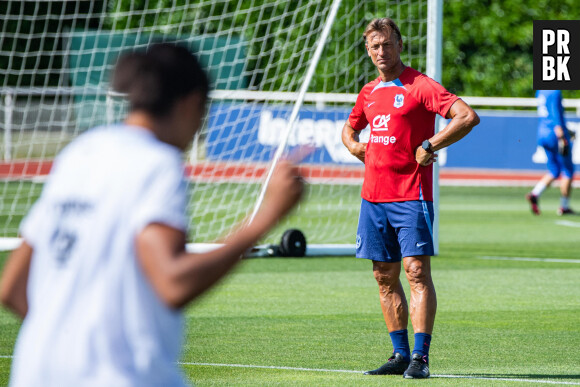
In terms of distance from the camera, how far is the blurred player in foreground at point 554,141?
18578mm

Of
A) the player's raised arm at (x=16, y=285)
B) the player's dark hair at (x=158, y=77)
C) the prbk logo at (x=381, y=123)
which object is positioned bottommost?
the player's raised arm at (x=16, y=285)

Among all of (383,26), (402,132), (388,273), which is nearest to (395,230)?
(388,273)

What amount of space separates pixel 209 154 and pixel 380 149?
1566cm

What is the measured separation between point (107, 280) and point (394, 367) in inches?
168

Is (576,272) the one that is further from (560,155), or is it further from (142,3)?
(142,3)

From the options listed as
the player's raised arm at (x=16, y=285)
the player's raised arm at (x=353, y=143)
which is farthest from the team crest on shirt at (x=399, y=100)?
the player's raised arm at (x=16, y=285)

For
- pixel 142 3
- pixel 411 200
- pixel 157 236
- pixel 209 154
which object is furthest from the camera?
pixel 142 3

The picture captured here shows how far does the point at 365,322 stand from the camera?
881 centimetres

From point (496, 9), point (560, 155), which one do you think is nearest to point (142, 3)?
point (496, 9)

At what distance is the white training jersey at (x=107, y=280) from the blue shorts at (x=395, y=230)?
4094 millimetres

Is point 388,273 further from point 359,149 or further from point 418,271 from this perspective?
point 359,149

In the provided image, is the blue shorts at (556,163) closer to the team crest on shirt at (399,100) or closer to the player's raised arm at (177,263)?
the team crest on shirt at (399,100)

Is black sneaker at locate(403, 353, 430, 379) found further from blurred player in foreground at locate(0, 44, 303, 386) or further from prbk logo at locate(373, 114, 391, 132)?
blurred player in foreground at locate(0, 44, 303, 386)

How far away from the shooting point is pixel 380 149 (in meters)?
6.87
